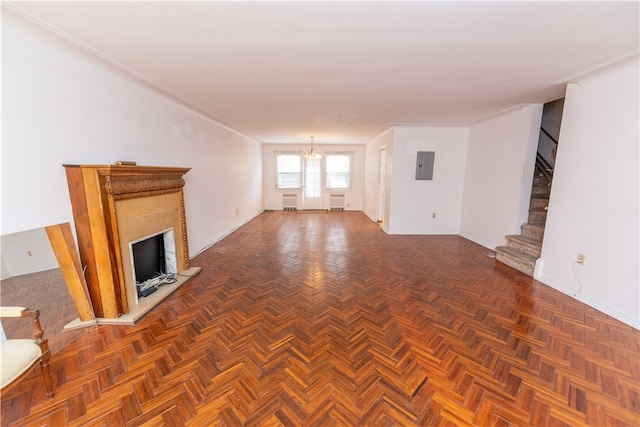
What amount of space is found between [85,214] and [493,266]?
5.18m

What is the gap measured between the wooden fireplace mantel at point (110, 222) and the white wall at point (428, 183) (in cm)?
467

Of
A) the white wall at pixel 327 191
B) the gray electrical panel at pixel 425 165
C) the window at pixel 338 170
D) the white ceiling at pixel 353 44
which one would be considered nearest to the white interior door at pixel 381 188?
the gray electrical panel at pixel 425 165

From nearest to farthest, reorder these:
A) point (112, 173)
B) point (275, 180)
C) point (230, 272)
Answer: point (112, 173), point (230, 272), point (275, 180)

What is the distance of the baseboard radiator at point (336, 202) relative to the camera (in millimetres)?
9023

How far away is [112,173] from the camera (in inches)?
85.0

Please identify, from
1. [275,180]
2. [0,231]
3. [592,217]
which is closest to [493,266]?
[592,217]

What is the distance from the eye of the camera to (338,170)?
8961 mm

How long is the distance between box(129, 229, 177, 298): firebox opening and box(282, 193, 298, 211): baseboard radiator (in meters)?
5.90

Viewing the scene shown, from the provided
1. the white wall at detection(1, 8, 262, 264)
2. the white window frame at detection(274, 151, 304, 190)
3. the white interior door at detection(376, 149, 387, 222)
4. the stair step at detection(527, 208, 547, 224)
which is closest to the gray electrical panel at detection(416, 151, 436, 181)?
the white interior door at detection(376, 149, 387, 222)

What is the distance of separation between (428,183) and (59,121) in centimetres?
589

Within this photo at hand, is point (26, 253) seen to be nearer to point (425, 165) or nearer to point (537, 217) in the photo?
point (425, 165)

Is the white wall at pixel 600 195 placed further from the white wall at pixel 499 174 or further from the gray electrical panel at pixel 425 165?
the gray electrical panel at pixel 425 165

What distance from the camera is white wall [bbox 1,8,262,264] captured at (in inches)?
67.7

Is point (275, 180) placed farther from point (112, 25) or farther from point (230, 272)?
point (112, 25)
